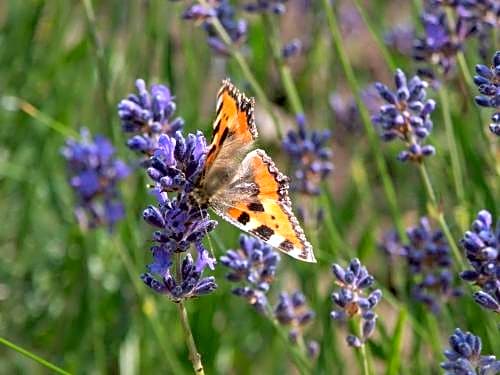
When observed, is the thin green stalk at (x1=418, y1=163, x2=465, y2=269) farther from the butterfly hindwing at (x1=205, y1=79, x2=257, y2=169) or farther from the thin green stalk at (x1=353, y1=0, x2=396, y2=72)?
the thin green stalk at (x1=353, y1=0, x2=396, y2=72)

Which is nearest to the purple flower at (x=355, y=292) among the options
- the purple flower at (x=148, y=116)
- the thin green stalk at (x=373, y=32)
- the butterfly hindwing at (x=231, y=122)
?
the butterfly hindwing at (x=231, y=122)

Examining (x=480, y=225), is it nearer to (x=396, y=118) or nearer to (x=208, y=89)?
(x=396, y=118)

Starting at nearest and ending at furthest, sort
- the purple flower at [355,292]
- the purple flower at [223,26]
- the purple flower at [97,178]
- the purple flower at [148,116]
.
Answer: the purple flower at [355,292], the purple flower at [148,116], the purple flower at [223,26], the purple flower at [97,178]

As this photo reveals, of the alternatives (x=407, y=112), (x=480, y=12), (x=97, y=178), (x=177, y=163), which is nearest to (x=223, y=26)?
(x=97, y=178)

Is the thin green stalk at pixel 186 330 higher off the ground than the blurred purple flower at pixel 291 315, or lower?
higher

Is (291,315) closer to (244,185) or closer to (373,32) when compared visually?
(244,185)

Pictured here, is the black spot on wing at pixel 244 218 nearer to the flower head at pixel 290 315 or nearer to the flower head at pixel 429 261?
the flower head at pixel 290 315

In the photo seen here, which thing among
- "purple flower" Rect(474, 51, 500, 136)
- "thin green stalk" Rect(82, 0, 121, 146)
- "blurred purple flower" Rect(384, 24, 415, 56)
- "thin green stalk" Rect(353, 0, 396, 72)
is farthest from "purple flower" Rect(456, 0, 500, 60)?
"blurred purple flower" Rect(384, 24, 415, 56)
